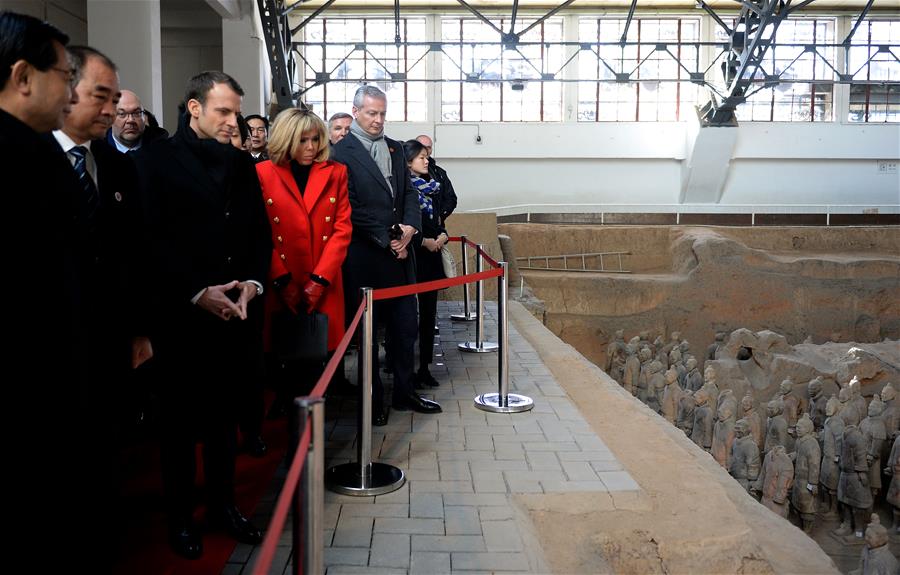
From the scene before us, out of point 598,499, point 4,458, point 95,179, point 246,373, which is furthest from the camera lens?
point 598,499

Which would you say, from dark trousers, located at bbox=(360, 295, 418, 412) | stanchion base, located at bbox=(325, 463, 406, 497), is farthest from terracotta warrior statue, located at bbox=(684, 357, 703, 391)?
stanchion base, located at bbox=(325, 463, 406, 497)

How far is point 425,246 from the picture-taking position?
632 centimetres

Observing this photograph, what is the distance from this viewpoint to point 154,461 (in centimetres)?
435

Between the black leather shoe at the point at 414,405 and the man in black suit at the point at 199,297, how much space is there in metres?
2.16

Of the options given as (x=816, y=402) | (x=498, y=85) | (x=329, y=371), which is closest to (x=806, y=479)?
(x=816, y=402)

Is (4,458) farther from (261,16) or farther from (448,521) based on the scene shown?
(261,16)

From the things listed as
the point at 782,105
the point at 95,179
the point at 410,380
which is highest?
the point at 782,105

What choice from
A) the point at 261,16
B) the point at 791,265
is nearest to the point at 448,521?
the point at 261,16

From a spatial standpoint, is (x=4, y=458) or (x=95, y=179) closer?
(x=4, y=458)

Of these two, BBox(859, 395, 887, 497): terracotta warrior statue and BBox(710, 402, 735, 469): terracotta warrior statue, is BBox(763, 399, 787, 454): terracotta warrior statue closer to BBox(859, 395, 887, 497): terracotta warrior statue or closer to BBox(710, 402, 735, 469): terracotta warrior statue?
BBox(710, 402, 735, 469): terracotta warrior statue

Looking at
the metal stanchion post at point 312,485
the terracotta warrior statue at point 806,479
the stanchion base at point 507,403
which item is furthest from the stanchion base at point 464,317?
the metal stanchion post at point 312,485

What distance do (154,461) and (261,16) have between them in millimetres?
11207

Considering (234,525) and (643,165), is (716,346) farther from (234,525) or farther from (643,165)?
(234,525)

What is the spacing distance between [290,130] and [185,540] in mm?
1976
